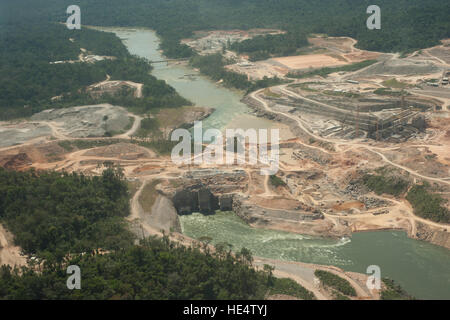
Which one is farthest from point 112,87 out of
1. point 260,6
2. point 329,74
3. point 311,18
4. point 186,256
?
point 260,6

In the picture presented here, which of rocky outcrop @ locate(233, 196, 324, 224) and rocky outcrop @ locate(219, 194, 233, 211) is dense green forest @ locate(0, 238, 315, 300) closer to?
rocky outcrop @ locate(233, 196, 324, 224)

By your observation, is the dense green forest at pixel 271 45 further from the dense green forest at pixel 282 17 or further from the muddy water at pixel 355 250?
the muddy water at pixel 355 250

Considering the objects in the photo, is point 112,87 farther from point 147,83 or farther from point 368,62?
point 368,62

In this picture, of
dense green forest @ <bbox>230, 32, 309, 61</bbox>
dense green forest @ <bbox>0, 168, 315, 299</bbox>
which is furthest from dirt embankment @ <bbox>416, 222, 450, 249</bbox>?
dense green forest @ <bbox>230, 32, 309, 61</bbox>

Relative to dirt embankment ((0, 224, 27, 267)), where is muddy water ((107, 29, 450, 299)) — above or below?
below

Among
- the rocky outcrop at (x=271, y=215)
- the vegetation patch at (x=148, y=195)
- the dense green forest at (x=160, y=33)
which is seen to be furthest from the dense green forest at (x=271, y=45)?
the rocky outcrop at (x=271, y=215)

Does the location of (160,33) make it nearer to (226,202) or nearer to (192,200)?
A: (192,200)

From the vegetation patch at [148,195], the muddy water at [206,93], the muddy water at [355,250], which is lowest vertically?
the muddy water at [355,250]

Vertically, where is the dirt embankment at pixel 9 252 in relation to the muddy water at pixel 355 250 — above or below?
above
